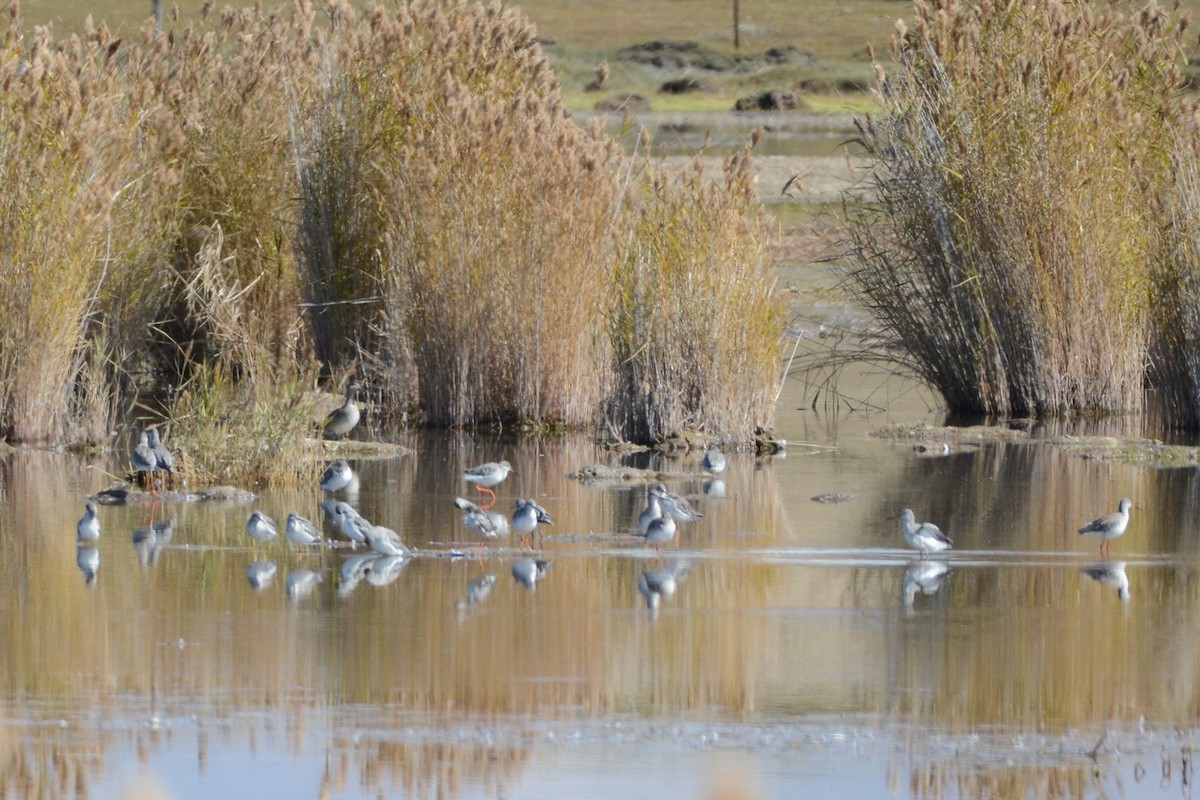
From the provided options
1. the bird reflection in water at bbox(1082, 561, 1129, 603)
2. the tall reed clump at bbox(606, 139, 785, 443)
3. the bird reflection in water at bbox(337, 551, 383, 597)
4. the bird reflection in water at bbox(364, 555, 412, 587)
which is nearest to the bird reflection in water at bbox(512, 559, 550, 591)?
the bird reflection in water at bbox(364, 555, 412, 587)

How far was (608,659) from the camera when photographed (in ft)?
25.0

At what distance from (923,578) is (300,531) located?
10.0 ft

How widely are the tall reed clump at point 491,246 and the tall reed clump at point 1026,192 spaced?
2.60 m

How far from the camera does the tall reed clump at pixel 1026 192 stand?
1566 centimetres

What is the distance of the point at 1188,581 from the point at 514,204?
708 cm

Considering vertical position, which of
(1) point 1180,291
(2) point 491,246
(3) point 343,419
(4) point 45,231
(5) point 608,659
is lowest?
(5) point 608,659

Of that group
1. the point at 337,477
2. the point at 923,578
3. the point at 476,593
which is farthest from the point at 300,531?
the point at 923,578

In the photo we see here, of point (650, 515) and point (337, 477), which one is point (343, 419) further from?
point (650, 515)

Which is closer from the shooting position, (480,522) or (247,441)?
(480,522)

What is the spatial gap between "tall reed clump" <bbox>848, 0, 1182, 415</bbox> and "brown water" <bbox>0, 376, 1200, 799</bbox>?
426 cm

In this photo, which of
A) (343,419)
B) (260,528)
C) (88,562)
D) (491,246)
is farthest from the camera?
(491,246)

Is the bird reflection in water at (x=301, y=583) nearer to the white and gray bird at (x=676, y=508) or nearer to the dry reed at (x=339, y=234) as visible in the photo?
the white and gray bird at (x=676, y=508)

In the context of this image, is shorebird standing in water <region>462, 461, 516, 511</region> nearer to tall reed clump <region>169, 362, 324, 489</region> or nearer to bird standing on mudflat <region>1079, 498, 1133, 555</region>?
tall reed clump <region>169, 362, 324, 489</region>

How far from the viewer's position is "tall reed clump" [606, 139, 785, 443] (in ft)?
46.0
